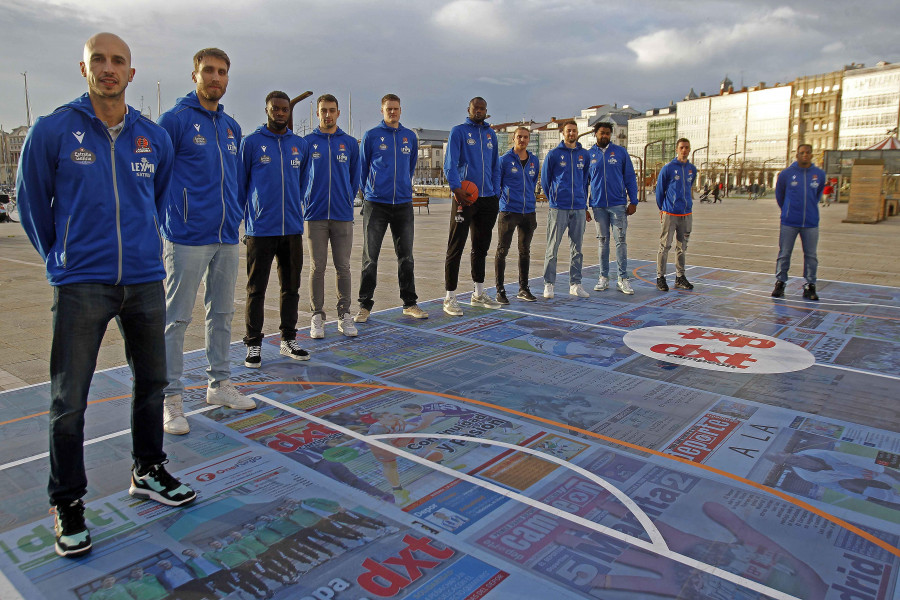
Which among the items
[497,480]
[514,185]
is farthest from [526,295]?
[497,480]

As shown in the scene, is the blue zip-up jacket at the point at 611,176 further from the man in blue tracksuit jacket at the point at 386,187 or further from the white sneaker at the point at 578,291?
the man in blue tracksuit jacket at the point at 386,187

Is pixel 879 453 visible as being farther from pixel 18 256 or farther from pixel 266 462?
pixel 18 256

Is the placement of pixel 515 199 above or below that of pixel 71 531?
above

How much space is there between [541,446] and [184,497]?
6.47 feet

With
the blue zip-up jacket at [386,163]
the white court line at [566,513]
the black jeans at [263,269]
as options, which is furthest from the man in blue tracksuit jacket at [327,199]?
the white court line at [566,513]

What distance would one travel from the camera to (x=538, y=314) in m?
7.57

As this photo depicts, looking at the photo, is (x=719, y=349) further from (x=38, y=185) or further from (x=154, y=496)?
(x=38, y=185)

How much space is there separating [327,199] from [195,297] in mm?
2341

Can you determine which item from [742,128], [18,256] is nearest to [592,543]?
[18,256]

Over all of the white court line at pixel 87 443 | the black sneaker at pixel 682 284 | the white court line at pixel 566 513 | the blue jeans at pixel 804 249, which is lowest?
the white court line at pixel 566 513

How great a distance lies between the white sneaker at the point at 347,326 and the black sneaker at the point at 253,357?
117 cm

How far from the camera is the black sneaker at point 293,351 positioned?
18.3 ft

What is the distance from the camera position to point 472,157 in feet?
24.7

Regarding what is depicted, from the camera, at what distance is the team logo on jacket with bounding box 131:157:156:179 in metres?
2.90
